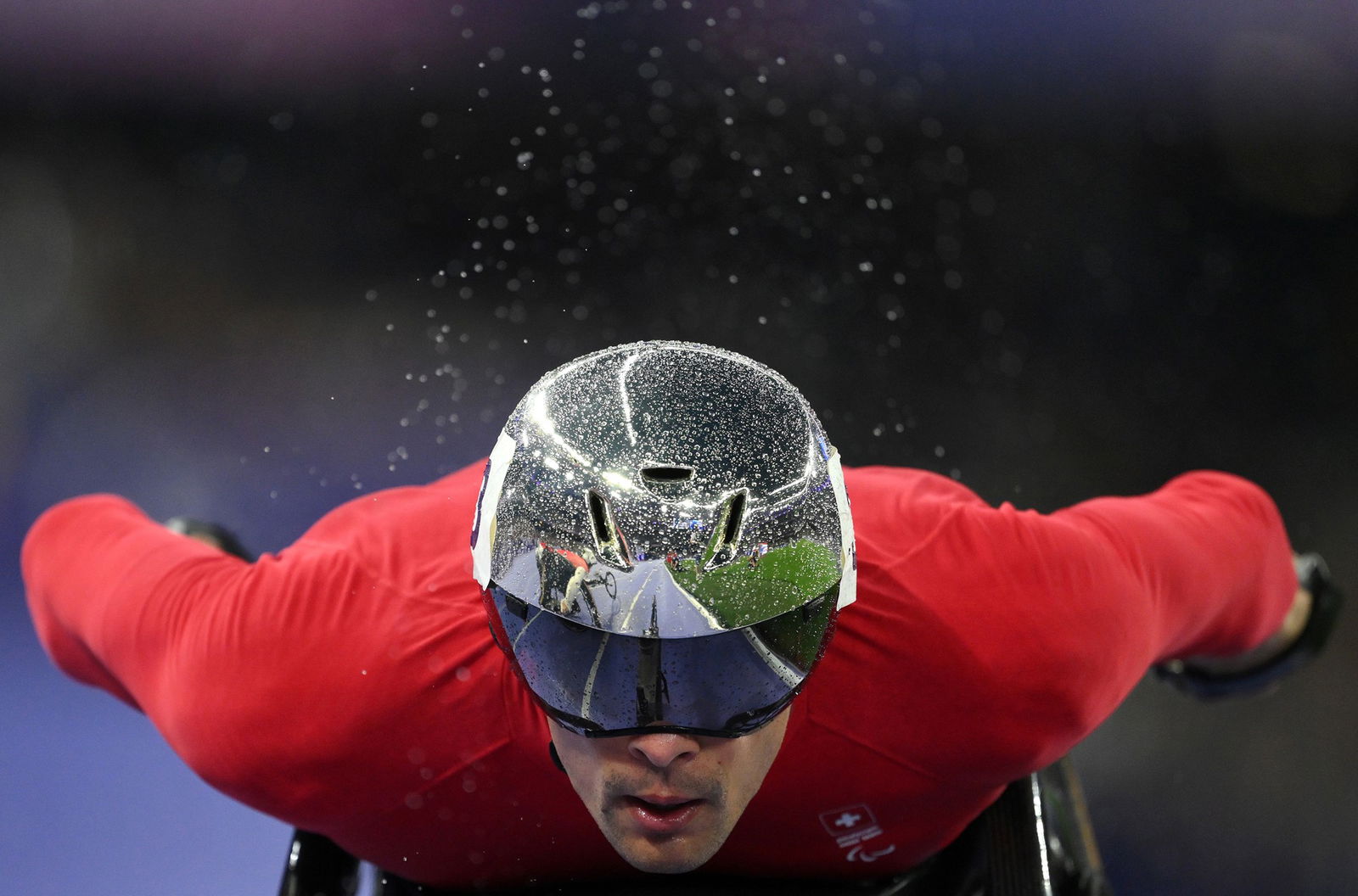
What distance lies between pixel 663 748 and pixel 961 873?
1.78 ft

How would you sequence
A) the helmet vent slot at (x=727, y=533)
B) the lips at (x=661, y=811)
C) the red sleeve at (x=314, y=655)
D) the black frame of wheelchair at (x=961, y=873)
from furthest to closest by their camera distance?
the black frame of wheelchair at (x=961, y=873) < the red sleeve at (x=314, y=655) < the lips at (x=661, y=811) < the helmet vent slot at (x=727, y=533)

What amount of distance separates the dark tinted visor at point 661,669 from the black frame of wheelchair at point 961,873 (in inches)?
15.4

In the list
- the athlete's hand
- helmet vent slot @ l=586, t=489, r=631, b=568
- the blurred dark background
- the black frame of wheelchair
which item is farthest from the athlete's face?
the blurred dark background

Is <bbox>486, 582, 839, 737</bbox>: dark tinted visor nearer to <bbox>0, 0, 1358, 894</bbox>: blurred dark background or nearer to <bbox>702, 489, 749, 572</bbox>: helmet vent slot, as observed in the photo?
<bbox>702, 489, 749, 572</bbox>: helmet vent slot

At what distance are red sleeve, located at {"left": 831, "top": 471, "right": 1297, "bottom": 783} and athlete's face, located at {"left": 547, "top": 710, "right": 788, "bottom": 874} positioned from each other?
24cm

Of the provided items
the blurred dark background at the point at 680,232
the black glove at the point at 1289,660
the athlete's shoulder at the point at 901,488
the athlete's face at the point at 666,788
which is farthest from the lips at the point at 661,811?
the blurred dark background at the point at 680,232

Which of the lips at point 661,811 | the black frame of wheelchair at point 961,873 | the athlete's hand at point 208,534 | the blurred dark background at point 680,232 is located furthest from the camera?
the blurred dark background at point 680,232

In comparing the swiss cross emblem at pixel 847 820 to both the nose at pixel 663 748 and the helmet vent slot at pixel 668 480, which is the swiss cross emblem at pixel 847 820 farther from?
the helmet vent slot at pixel 668 480

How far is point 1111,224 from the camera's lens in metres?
3.05

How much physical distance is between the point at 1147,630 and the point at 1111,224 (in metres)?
1.76

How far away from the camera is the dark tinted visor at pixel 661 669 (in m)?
1.02

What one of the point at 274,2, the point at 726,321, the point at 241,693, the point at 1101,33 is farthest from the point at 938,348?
the point at 241,693

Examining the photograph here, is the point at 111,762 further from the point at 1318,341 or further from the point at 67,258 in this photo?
the point at 1318,341

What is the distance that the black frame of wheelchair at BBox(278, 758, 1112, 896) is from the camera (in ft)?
4.61
